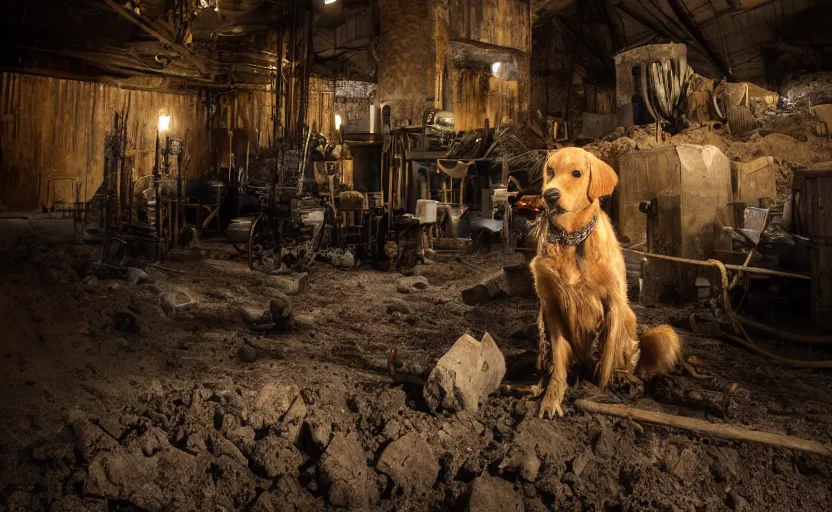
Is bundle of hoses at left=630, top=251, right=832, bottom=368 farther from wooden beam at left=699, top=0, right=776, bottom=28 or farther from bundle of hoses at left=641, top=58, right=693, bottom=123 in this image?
wooden beam at left=699, top=0, right=776, bottom=28

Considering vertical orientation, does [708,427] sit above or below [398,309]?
below

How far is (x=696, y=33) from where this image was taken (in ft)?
67.5

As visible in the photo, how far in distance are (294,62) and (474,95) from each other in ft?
25.6

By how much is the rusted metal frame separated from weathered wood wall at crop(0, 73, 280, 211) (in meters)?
2.22

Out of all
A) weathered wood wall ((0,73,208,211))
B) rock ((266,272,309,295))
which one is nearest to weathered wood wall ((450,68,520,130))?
weathered wood wall ((0,73,208,211))

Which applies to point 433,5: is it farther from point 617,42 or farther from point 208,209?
point 208,209

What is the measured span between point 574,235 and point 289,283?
7279 mm

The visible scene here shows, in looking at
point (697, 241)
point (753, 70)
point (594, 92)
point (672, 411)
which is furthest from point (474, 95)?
point (672, 411)

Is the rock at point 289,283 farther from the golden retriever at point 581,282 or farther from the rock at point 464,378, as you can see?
the golden retriever at point 581,282

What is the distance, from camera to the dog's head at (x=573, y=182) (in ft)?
13.3

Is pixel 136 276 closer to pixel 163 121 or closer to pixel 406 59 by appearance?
pixel 163 121

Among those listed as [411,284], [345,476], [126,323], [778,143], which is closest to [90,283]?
[126,323]

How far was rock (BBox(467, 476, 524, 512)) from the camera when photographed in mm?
3482

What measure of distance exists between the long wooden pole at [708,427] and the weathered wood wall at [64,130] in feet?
53.9
